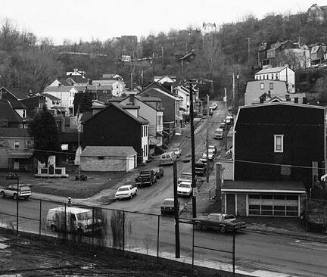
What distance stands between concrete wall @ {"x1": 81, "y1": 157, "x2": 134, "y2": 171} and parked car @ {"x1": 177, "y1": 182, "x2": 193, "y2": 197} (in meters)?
13.7

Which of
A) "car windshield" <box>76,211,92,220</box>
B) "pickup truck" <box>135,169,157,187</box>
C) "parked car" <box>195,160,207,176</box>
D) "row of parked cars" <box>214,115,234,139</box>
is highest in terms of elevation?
"row of parked cars" <box>214,115,234,139</box>

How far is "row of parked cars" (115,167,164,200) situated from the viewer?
4406 centimetres

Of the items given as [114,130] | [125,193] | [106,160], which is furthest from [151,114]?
[125,193]

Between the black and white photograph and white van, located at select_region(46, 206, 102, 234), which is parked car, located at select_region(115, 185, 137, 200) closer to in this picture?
the black and white photograph

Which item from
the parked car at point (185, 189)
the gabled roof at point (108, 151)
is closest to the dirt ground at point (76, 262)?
the parked car at point (185, 189)

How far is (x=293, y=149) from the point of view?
4253cm

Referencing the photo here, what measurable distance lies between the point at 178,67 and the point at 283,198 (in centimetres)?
13098

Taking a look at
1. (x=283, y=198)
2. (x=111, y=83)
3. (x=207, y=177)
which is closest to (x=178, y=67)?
(x=111, y=83)

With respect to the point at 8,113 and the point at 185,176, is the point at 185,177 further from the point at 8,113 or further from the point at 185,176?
the point at 8,113

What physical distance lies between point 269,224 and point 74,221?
1364 cm

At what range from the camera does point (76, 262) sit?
78.3 ft

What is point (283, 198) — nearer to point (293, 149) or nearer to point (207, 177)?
point (293, 149)

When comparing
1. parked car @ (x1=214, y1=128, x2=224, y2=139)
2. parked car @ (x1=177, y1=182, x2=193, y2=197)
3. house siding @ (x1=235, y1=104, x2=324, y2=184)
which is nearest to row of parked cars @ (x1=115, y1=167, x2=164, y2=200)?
parked car @ (x1=177, y1=182, x2=193, y2=197)

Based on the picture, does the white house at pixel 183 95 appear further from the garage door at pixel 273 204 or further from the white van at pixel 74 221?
the white van at pixel 74 221
